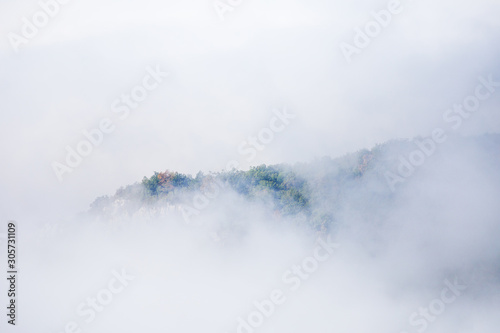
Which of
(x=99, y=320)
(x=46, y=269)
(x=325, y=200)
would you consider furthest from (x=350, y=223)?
(x=46, y=269)

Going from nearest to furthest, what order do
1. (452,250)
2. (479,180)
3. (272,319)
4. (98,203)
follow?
(272,319) → (452,250) → (479,180) → (98,203)

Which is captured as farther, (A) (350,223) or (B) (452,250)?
(A) (350,223)

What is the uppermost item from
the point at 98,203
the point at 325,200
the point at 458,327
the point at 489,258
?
the point at 98,203

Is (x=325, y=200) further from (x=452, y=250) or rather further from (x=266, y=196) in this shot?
(x=452, y=250)

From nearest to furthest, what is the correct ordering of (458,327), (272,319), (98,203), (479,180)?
(458,327)
(272,319)
(479,180)
(98,203)

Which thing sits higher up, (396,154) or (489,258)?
(396,154)

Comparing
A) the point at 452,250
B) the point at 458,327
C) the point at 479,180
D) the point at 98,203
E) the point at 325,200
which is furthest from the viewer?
the point at 98,203

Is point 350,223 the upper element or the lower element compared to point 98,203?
lower

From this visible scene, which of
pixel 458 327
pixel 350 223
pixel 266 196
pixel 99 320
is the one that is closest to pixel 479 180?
pixel 350 223

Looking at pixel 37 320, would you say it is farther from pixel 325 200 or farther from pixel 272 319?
pixel 325 200

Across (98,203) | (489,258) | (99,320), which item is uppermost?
(98,203)
